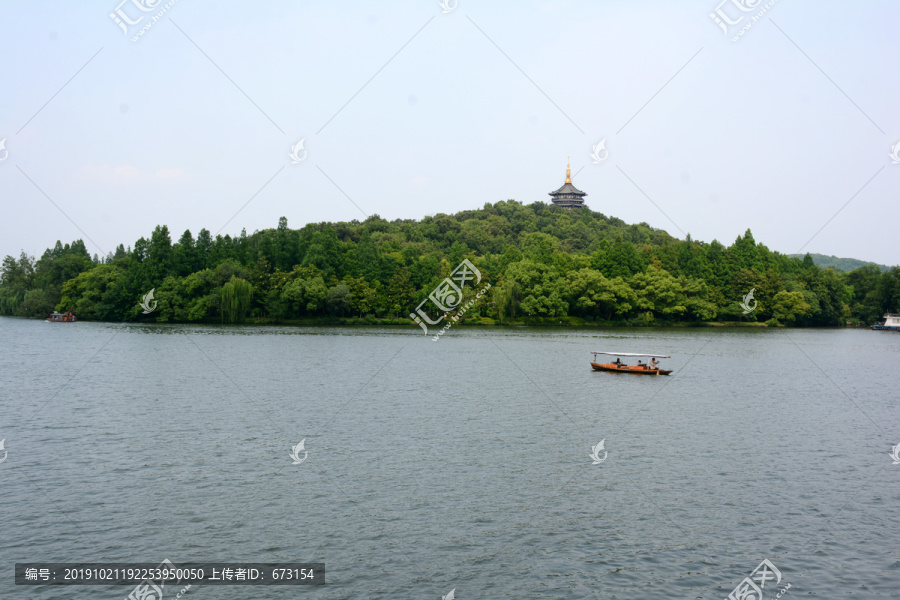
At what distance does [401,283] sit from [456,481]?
8462cm

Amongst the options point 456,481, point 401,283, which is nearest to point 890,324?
point 401,283

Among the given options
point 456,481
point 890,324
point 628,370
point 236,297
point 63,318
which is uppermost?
point 236,297

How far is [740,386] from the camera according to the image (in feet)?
145

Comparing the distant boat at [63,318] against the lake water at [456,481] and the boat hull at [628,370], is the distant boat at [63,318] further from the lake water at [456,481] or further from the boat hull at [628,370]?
the boat hull at [628,370]

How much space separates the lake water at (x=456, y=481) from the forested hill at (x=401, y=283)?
56.9m

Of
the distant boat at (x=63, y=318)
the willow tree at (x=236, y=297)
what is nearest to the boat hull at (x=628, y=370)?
the willow tree at (x=236, y=297)

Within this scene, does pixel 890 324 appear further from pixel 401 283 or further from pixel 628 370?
pixel 628 370

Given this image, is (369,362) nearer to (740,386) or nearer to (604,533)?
(740,386)

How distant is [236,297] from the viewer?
313ft

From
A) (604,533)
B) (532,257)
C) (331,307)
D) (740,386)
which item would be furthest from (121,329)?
(604,533)

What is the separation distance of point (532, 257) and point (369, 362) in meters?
69.4

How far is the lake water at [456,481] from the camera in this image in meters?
15.2

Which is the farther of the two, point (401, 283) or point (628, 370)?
point (401, 283)

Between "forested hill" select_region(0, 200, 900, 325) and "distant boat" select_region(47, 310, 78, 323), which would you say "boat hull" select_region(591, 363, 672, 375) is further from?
"distant boat" select_region(47, 310, 78, 323)
